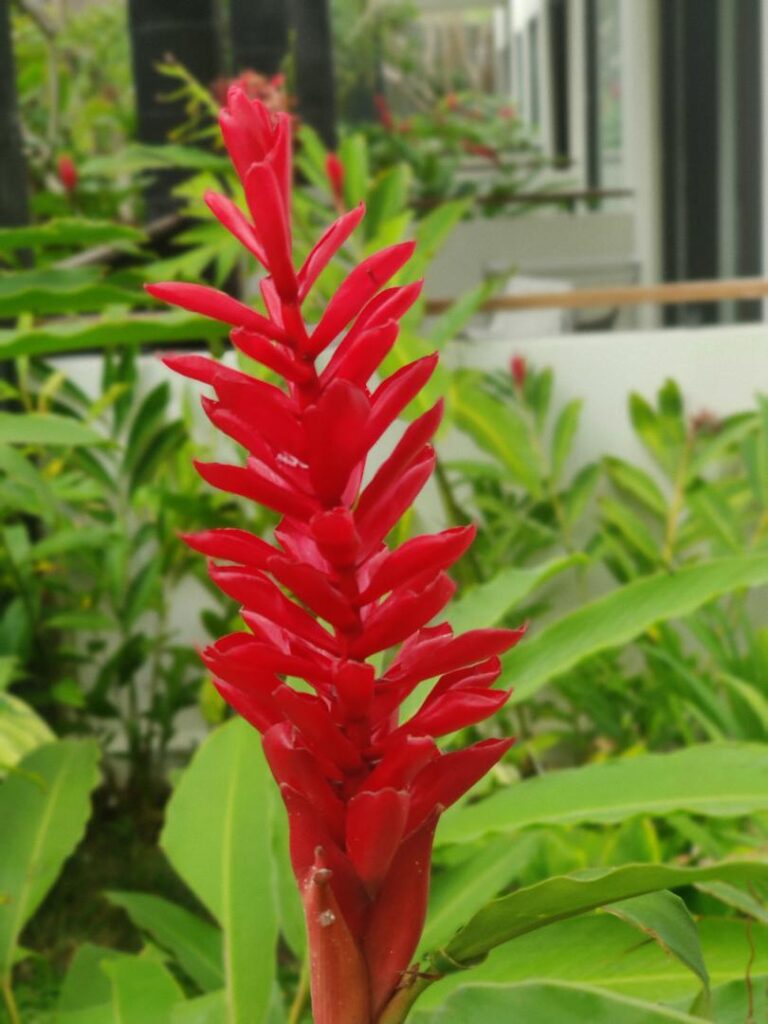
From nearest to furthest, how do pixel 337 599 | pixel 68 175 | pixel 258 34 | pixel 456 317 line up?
pixel 337 599, pixel 456 317, pixel 68 175, pixel 258 34

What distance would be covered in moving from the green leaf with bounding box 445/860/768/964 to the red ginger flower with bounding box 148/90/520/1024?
1.4 inches

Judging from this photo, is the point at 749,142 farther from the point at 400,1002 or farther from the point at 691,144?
the point at 400,1002

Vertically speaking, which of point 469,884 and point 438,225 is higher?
point 438,225

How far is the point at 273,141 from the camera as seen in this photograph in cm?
23

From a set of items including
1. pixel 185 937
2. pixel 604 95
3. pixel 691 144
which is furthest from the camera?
pixel 604 95

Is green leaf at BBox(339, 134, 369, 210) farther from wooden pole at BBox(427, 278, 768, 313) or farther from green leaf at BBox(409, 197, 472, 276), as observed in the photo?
wooden pole at BBox(427, 278, 768, 313)

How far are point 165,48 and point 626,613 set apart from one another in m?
2.64

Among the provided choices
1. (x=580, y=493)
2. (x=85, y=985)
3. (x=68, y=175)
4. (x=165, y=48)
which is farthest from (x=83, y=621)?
(x=165, y=48)

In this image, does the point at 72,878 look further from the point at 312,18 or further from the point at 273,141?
the point at 312,18

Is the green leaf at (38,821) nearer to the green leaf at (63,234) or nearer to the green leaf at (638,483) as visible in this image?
the green leaf at (63,234)

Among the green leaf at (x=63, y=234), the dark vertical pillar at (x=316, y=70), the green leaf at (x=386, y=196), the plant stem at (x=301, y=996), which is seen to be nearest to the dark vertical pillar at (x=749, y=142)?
the dark vertical pillar at (x=316, y=70)

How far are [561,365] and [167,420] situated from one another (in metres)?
0.59

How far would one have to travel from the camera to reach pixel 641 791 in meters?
0.50

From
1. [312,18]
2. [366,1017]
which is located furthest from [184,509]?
[312,18]
